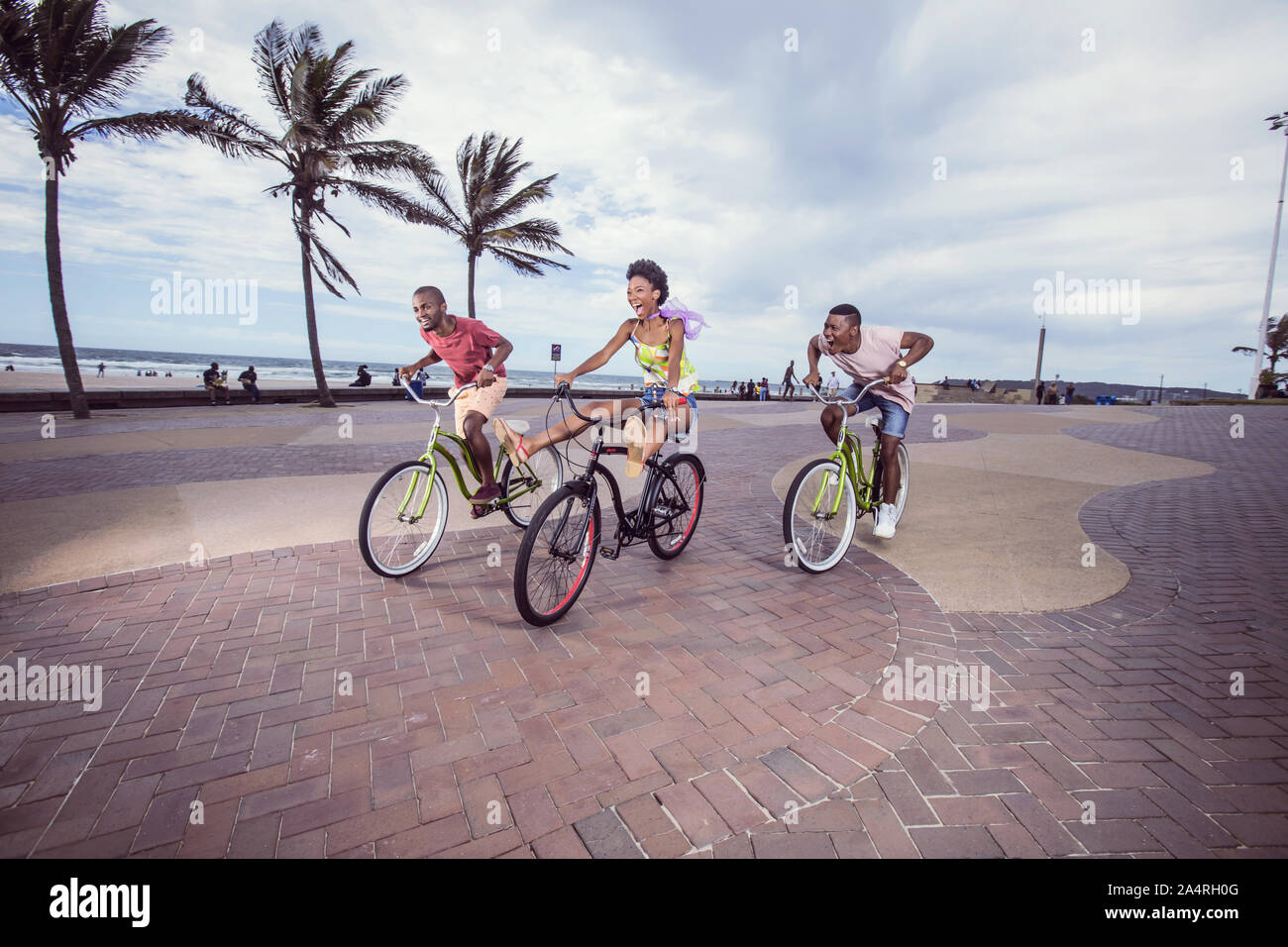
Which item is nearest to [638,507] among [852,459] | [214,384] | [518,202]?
[852,459]

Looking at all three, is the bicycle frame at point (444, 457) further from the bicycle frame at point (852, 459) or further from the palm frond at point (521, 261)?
the palm frond at point (521, 261)

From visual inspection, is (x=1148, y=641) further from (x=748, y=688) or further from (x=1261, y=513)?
(x=1261, y=513)

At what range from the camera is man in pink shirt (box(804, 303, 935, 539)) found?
15.2ft

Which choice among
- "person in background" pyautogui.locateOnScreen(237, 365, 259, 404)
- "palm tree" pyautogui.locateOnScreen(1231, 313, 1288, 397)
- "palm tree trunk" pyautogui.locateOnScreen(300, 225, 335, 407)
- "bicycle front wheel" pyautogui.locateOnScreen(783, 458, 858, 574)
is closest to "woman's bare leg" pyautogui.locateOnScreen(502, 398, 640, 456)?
"bicycle front wheel" pyautogui.locateOnScreen(783, 458, 858, 574)

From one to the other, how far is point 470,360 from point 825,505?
3062 millimetres

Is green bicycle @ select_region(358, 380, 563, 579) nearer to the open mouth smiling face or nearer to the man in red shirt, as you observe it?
the man in red shirt

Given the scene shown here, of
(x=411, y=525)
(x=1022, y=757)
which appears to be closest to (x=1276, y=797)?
(x=1022, y=757)

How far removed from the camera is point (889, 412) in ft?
16.4

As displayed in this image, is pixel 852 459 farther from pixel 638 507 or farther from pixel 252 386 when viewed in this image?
pixel 252 386

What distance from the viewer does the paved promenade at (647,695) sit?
1959 millimetres

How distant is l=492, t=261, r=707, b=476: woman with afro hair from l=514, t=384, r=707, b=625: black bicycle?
0.37 ft
